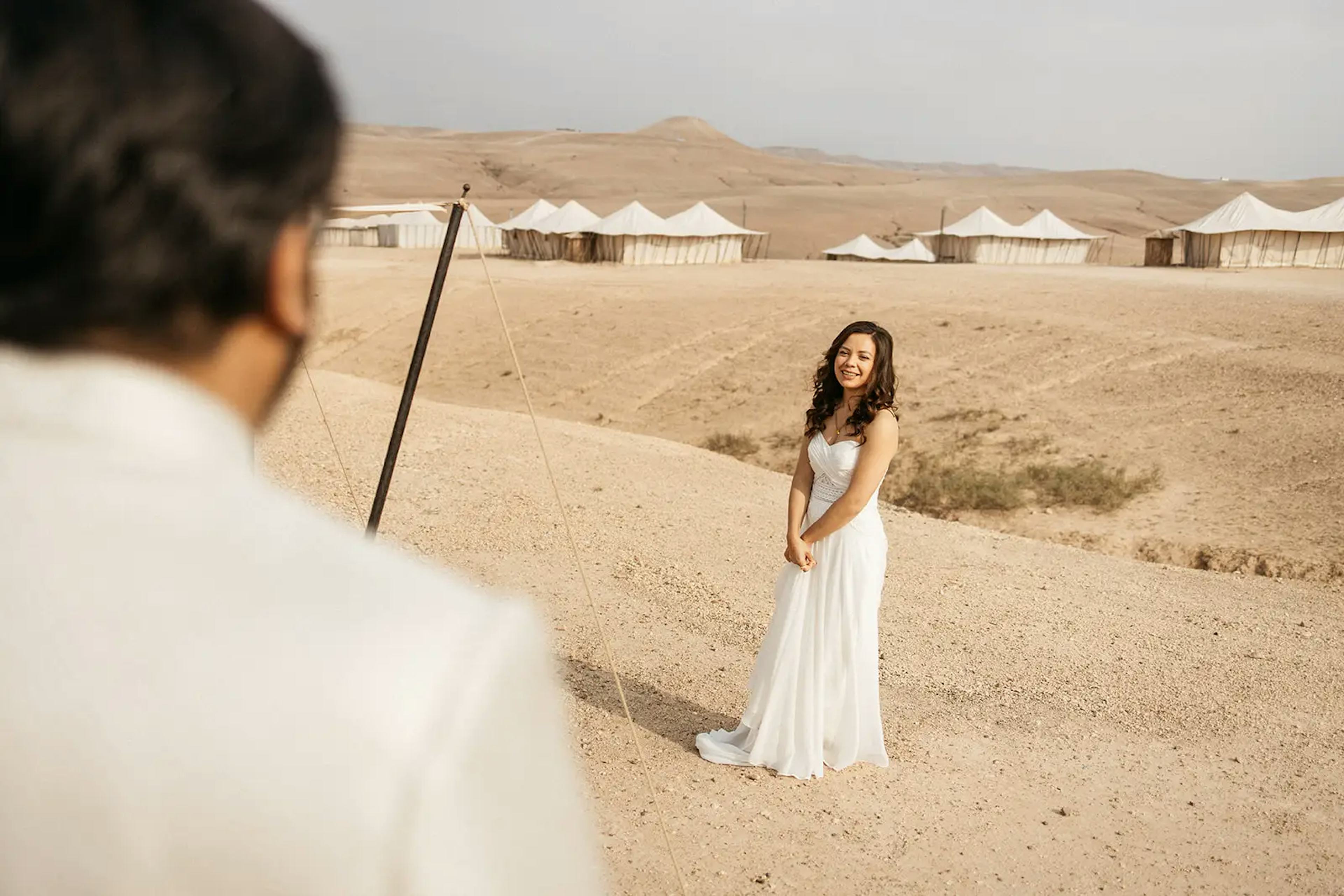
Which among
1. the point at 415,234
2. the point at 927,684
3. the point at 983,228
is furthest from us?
the point at 415,234

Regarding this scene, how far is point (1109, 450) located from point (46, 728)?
45.7 feet

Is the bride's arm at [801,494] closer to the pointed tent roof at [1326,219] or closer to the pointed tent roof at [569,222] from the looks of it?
the pointed tent roof at [569,222]

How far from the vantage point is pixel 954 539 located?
9.24m

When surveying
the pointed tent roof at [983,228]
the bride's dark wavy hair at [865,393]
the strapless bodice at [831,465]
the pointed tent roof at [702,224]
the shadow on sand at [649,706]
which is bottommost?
the shadow on sand at [649,706]

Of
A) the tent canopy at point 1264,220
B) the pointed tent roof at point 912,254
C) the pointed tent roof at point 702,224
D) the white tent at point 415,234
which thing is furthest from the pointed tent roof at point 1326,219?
the white tent at point 415,234

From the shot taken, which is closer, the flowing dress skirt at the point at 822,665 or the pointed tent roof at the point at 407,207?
the pointed tent roof at the point at 407,207

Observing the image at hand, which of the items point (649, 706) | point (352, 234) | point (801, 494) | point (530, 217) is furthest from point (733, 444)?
point (352, 234)

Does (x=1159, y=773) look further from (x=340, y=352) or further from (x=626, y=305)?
(x=340, y=352)

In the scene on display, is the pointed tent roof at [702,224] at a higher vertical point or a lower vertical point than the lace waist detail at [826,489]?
higher

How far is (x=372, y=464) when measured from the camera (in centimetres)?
986

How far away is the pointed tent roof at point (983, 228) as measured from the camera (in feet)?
120

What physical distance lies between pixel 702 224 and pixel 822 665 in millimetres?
30271

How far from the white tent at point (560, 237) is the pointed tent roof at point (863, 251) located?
8187 millimetres

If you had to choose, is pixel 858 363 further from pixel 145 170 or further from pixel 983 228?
pixel 983 228
